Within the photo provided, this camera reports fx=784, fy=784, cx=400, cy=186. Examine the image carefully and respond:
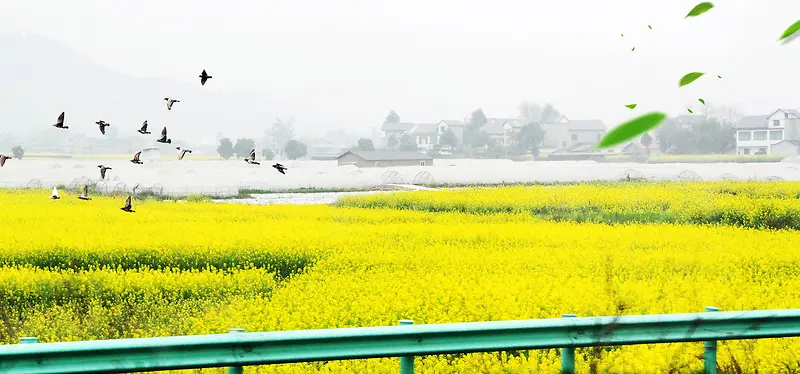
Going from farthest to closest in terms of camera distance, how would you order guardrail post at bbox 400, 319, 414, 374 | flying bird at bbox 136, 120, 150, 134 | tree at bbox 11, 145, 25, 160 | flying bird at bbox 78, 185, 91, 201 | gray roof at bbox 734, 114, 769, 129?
gray roof at bbox 734, 114, 769, 129 → flying bird at bbox 78, 185, 91, 201 → tree at bbox 11, 145, 25, 160 → flying bird at bbox 136, 120, 150, 134 → guardrail post at bbox 400, 319, 414, 374

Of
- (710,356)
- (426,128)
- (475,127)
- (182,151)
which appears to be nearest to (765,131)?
(475,127)

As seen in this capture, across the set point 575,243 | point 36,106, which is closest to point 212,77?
point 36,106

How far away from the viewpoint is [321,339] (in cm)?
251

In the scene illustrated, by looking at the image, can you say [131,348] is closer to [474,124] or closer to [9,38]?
[9,38]

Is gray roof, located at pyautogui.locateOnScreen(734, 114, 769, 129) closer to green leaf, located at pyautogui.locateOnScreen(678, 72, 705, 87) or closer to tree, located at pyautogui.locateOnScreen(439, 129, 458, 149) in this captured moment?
tree, located at pyautogui.locateOnScreen(439, 129, 458, 149)

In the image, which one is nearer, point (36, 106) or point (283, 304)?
point (283, 304)

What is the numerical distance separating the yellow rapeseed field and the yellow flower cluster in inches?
1.4

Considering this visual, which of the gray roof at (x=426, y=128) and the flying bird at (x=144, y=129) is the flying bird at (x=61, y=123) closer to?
the flying bird at (x=144, y=129)

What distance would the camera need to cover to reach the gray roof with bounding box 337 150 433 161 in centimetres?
546

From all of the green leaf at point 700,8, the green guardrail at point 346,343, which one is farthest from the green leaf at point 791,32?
the green guardrail at point 346,343

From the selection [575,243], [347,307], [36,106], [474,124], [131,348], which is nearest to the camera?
[131,348]

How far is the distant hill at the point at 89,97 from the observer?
14.7ft

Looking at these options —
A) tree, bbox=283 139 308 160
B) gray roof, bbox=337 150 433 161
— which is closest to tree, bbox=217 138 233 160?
tree, bbox=283 139 308 160

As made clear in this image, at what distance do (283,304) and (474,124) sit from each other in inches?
79.6
